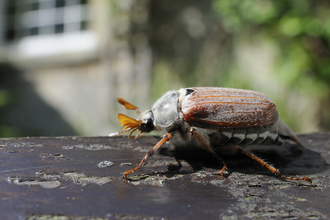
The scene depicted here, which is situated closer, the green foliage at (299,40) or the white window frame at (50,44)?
the green foliage at (299,40)

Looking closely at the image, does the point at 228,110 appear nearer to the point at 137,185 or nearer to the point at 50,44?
the point at 137,185

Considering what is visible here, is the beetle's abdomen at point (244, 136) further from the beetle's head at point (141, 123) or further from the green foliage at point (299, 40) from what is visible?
the green foliage at point (299, 40)

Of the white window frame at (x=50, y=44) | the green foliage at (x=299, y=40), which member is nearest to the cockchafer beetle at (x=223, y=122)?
the green foliage at (x=299, y=40)

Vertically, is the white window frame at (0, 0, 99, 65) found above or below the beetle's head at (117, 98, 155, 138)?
above

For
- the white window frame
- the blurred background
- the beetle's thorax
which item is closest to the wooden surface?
the beetle's thorax

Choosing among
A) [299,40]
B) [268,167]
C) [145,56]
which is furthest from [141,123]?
[145,56]

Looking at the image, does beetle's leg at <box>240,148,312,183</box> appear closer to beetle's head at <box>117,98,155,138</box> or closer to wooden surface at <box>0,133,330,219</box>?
wooden surface at <box>0,133,330,219</box>

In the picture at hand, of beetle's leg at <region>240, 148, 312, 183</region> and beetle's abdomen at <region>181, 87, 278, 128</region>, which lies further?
beetle's abdomen at <region>181, 87, 278, 128</region>
